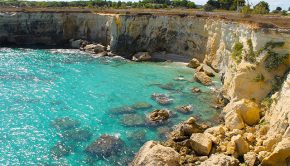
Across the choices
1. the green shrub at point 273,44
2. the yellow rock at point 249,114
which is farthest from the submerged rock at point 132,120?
the green shrub at point 273,44

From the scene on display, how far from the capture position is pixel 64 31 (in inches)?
3238

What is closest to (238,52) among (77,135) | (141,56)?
(77,135)

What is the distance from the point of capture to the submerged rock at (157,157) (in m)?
25.4

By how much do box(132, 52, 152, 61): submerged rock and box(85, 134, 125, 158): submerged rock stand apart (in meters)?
35.2

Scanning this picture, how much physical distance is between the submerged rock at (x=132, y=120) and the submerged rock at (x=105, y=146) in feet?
12.4

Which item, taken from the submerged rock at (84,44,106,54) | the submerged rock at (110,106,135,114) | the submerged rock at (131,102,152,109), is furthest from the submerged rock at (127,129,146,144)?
the submerged rock at (84,44,106,54)

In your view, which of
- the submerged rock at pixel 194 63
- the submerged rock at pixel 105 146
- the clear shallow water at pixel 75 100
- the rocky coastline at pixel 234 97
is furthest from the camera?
the submerged rock at pixel 194 63

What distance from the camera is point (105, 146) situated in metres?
31.5

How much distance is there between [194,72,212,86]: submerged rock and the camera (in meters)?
51.5

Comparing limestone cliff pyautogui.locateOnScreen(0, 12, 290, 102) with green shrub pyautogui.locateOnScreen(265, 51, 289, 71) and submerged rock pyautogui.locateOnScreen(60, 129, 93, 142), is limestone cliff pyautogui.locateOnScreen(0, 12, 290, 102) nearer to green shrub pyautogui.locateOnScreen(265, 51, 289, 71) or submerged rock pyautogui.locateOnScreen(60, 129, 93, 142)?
green shrub pyautogui.locateOnScreen(265, 51, 289, 71)

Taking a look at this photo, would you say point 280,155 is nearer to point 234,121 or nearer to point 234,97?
point 234,121

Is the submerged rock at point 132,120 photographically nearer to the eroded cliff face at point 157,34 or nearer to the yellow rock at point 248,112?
the yellow rock at point 248,112

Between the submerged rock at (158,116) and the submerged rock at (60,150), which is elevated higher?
the submerged rock at (158,116)

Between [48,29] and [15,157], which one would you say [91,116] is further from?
[48,29]
